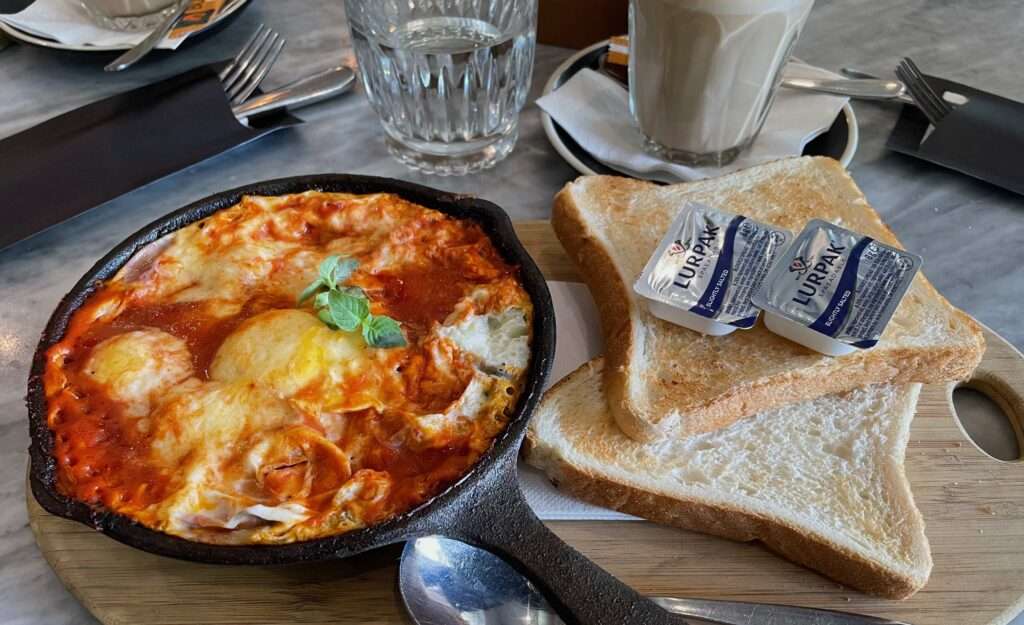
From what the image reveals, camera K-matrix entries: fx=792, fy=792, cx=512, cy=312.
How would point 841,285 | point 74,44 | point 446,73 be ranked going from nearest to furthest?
1. point 841,285
2. point 446,73
3. point 74,44

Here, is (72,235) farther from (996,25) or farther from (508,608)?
(996,25)

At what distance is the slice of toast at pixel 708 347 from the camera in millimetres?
1832

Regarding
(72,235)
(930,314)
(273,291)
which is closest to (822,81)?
(930,314)

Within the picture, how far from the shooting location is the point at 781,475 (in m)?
1.77

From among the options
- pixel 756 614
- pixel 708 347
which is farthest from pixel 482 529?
pixel 708 347

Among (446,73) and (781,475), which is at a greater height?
(446,73)

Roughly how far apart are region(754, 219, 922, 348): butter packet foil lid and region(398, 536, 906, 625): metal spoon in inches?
25.4

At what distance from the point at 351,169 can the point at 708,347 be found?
1454 millimetres

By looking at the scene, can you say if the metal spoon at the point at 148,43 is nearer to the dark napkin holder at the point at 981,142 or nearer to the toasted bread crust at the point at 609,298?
the toasted bread crust at the point at 609,298

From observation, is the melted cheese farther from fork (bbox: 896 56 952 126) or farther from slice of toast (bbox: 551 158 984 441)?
fork (bbox: 896 56 952 126)

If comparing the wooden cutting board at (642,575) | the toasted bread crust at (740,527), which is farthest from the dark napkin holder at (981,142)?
the toasted bread crust at (740,527)

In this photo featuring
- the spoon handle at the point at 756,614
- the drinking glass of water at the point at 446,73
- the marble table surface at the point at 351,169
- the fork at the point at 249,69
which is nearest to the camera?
the spoon handle at the point at 756,614

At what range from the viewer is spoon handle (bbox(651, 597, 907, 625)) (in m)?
1.51

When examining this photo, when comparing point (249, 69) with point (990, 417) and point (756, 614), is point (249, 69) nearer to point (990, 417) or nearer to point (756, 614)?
point (756, 614)
